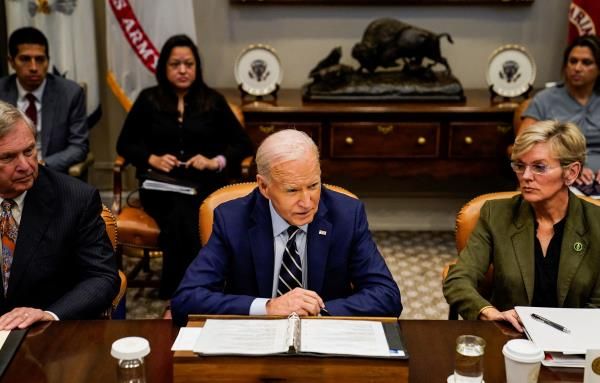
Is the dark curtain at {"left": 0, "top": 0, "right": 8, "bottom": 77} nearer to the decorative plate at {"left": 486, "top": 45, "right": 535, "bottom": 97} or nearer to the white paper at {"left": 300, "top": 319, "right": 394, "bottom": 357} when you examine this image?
the decorative plate at {"left": 486, "top": 45, "right": 535, "bottom": 97}

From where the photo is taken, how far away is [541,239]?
2426 mm

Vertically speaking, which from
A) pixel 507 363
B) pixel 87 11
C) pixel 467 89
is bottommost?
pixel 507 363

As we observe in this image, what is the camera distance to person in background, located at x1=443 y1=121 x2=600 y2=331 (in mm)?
2350

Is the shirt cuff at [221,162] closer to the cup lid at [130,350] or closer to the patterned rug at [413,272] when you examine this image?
the patterned rug at [413,272]

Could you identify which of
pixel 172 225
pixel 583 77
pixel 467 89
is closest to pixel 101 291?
pixel 172 225

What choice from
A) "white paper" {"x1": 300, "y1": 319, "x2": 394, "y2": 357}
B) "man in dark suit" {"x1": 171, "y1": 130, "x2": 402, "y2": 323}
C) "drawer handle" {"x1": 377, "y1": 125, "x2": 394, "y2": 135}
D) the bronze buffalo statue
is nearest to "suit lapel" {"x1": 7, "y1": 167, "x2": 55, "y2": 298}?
"man in dark suit" {"x1": 171, "y1": 130, "x2": 402, "y2": 323}

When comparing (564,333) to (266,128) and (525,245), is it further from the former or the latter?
(266,128)

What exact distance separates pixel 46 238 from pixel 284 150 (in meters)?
0.77

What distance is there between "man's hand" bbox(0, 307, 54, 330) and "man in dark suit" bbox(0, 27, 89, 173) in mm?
2151

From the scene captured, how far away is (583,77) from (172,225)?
7.54 ft

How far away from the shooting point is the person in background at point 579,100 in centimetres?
407

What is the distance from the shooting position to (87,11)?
481cm

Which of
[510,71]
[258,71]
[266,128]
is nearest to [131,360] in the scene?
[266,128]

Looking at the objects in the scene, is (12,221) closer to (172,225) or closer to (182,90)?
(172,225)
